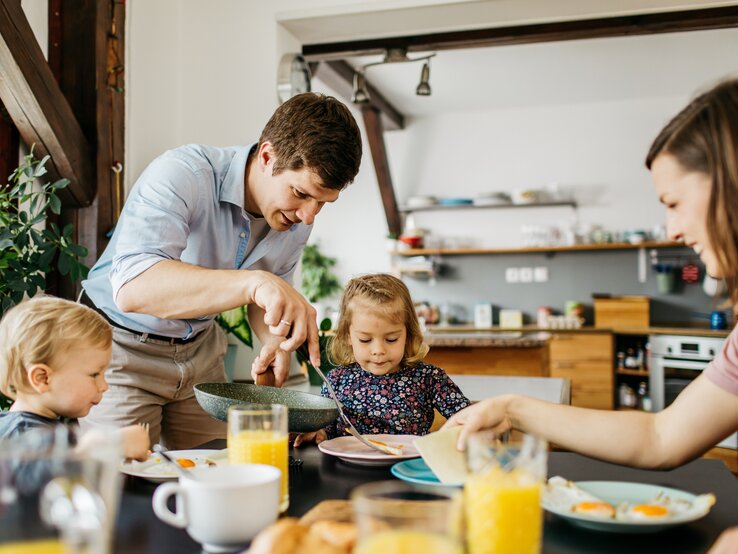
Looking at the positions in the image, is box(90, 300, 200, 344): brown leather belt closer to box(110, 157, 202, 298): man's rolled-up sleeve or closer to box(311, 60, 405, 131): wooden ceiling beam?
box(110, 157, 202, 298): man's rolled-up sleeve

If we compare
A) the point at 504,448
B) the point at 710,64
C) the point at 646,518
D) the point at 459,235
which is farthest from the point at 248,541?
the point at 459,235

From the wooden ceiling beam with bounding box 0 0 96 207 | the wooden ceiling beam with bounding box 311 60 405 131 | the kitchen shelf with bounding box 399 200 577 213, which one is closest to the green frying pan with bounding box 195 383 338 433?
Result: the wooden ceiling beam with bounding box 0 0 96 207

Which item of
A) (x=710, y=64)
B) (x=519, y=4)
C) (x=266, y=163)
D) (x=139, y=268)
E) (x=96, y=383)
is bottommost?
(x=96, y=383)

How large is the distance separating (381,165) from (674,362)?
10.4ft

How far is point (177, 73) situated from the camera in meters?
3.39

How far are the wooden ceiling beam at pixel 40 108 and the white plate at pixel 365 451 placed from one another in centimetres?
163

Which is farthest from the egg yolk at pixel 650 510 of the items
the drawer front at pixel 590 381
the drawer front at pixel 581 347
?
the drawer front at pixel 581 347

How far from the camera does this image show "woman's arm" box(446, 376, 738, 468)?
1.25 metres

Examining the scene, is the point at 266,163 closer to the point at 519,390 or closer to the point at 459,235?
the point at 519,390

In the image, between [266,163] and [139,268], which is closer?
[139,268]

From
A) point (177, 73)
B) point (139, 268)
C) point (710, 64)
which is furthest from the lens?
point (710, 64)

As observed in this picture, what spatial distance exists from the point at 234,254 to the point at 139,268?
50 centimetres

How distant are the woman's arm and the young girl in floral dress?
2.31 feet

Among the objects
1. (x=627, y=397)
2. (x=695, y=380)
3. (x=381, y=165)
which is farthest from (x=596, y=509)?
(x=381, y=165)
